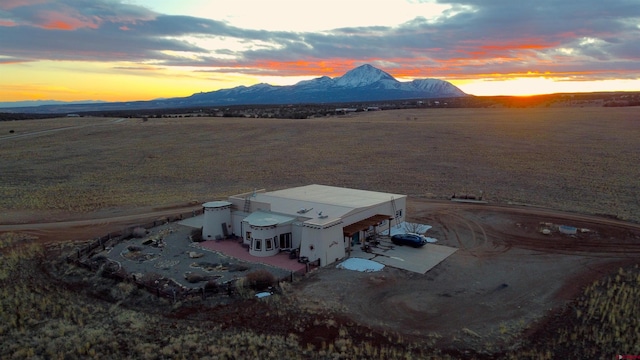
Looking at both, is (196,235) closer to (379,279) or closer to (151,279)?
(151,279)

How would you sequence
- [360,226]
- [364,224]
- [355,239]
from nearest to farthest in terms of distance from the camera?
[360,226]
[364,224]
[355,239]

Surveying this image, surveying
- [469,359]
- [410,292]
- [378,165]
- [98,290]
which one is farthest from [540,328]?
[378,165]

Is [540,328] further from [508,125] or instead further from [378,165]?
[508,125]

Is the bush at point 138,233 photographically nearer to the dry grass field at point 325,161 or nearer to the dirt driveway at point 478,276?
the dirt driveway at point 478,276

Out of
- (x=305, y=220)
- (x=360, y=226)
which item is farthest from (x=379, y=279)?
(x=305, y=220)

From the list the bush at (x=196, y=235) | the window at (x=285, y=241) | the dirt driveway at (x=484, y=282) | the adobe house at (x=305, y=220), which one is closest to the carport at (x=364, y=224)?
the adobe house at (x=305, y=220)
